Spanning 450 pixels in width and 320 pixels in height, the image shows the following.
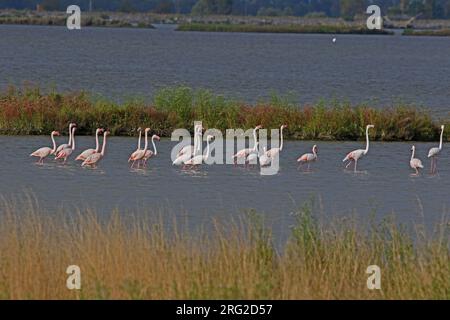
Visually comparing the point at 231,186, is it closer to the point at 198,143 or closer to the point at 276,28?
the point at 198,143

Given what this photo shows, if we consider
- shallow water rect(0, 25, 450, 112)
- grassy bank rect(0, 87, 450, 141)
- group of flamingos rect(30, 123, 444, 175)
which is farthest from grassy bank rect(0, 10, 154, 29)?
group of flamingos rect(30, 123, 444, 175)

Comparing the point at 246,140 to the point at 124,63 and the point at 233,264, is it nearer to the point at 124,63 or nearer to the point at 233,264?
the point at 233,264

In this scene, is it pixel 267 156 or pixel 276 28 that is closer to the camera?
pixel 267 156

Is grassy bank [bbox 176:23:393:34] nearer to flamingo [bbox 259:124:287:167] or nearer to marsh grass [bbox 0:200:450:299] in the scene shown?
flamingo [bbox 259:124:287:167]

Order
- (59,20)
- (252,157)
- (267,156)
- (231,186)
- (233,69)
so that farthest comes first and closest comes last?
(59,20)
(233,69)
(252,157)
(267,156)
(231,186)

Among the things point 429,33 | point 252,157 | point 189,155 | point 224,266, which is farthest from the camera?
point 429,33

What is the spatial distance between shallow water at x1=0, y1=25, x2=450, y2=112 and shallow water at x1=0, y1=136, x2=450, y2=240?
34.1ft

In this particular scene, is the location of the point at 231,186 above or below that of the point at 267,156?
below

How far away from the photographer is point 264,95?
51.0 metres

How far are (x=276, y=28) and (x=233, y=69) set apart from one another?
107 meters

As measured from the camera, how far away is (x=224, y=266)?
1220 centimetres

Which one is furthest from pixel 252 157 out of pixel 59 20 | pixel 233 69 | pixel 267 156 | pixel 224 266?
pixel 59 20

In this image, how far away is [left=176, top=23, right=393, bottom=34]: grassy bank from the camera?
173250 millimetres
